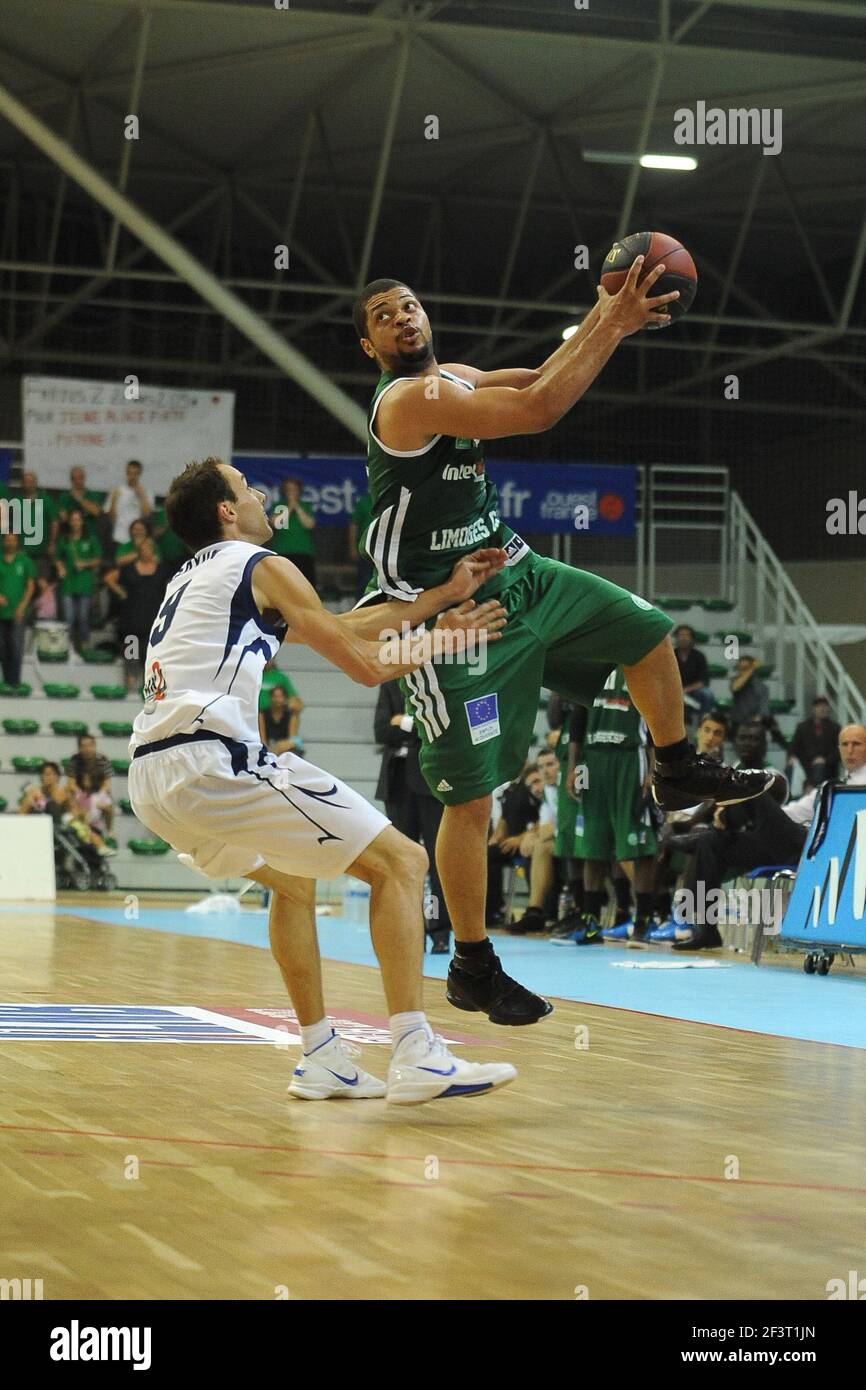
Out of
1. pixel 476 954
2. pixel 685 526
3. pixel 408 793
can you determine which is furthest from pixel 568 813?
pixel 685 526

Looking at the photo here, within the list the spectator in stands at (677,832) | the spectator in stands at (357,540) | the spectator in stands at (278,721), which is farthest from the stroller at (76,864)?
the spectator in stands at (677,832)

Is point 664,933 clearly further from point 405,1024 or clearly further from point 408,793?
point 405,1024

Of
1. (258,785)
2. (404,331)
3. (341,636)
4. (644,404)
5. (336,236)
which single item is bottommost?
(258,785)

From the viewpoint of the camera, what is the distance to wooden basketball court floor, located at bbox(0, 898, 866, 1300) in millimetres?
Result: 2848

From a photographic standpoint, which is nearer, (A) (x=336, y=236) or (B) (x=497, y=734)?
(B) (x=497, y=734)

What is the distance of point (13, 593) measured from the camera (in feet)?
61.9

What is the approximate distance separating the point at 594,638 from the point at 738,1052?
5.77ft

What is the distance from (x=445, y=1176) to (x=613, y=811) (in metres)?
8.32

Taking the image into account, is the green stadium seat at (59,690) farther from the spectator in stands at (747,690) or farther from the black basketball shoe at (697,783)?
the black basketball shoe at (697,783)

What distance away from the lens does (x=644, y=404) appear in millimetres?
27281

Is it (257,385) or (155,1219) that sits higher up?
(257,385)

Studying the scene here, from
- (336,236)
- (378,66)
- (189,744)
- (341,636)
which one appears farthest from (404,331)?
(336,236)

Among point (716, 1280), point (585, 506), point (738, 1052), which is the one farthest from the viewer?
point (585, 506)

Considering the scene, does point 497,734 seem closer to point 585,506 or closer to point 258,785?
point 258,785
